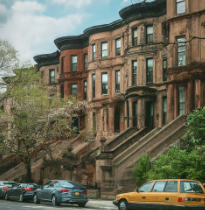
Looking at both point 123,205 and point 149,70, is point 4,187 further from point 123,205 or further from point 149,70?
point 149,70

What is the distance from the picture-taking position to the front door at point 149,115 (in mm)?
33750

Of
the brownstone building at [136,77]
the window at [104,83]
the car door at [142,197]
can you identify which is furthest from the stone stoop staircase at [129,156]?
the window at [104,83]

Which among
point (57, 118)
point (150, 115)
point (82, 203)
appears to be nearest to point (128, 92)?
point (150, 115)

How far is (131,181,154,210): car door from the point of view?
1591 centimetres

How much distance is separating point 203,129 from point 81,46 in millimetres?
26006

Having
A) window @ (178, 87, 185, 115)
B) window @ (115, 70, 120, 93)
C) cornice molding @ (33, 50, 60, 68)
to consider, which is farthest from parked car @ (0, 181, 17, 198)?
cornice molding @ (33, 50, 60, 68)

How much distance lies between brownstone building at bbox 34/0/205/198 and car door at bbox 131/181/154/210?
8.27 metres

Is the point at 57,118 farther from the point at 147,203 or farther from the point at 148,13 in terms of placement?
the point at 147,203

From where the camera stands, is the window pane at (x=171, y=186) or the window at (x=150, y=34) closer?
the window pane at (x=171, y=186)

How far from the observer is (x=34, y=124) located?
106 ft

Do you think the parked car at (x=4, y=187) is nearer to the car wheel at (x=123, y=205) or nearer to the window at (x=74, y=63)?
the car wheel at (x=123, y=205)

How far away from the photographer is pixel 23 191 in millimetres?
24812

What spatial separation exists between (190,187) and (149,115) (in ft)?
63.5

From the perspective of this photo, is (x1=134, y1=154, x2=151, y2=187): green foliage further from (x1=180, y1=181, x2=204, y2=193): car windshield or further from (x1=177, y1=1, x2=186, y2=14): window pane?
(x1=177, y1=1, x2=186, y2=14): window pane
